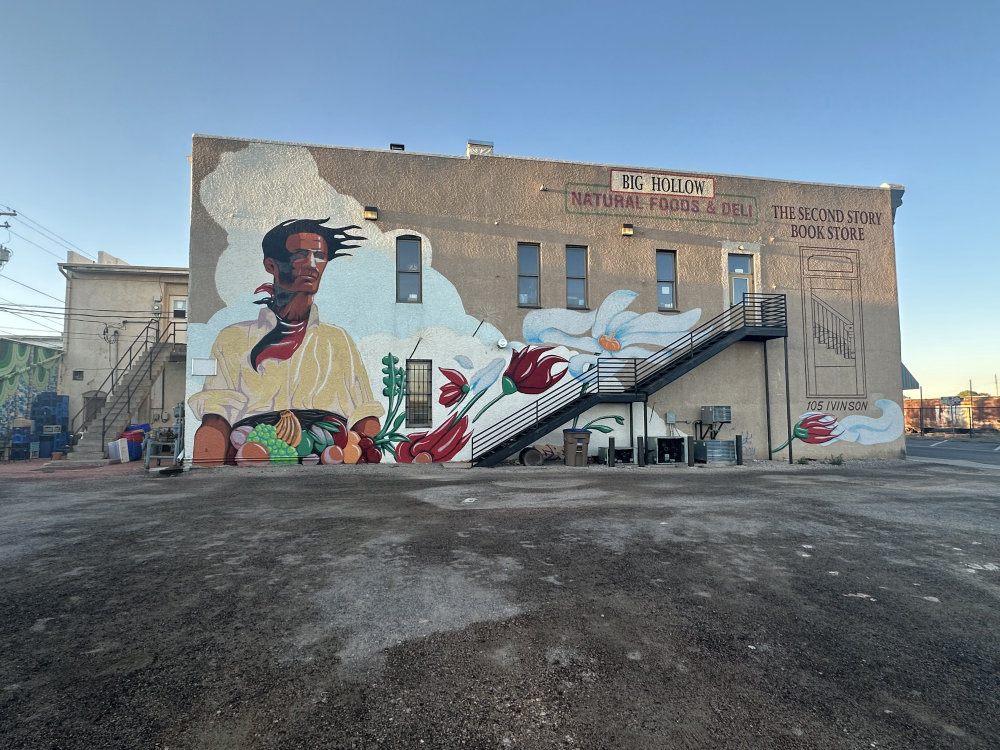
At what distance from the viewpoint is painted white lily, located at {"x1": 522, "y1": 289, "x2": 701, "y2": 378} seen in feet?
53.6

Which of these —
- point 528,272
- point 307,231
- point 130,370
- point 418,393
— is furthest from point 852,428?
point 130,370

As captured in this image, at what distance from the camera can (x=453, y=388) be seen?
51.4 ft

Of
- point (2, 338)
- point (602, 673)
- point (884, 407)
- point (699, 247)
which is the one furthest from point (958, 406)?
point (2, 338)

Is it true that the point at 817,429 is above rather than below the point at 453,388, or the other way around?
below

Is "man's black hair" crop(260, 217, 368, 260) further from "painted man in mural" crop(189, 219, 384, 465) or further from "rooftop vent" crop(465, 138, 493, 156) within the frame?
"rooftop vent" crop(465, 138, 493, 156)

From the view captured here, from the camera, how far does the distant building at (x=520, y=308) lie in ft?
48.6

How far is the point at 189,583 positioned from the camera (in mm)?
4609

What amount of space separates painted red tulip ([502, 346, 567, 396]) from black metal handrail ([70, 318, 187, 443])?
13.9 m

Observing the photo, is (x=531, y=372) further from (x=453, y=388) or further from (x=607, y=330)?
(x=607, y=330)

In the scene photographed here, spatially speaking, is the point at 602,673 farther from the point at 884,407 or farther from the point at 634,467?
the point at 884,407

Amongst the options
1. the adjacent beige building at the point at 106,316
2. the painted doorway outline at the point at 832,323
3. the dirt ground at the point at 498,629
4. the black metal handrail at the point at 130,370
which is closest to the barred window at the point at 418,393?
the dirt ground at the point at 498,629

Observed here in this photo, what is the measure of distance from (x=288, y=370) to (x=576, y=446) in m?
9.38

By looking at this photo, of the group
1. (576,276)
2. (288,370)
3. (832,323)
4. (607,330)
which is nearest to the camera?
(288,370)

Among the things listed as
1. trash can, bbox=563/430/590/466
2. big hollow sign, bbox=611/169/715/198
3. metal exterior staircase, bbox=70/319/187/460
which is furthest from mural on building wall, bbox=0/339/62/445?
big hollow sign, bbox=611/169/715/198
